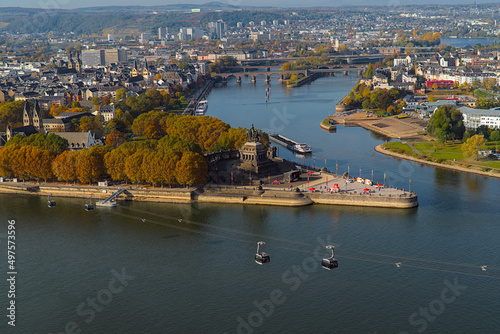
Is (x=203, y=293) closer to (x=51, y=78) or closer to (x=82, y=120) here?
(x=82, y=120)

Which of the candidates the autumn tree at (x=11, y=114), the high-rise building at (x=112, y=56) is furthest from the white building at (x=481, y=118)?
the high-rise building at (x=112, y=56)

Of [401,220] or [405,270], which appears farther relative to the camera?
[401,220]

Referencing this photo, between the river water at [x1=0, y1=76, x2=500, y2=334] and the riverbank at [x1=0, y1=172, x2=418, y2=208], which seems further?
the riverbank at [x1=0, y1=172, x2=418, y2=208]

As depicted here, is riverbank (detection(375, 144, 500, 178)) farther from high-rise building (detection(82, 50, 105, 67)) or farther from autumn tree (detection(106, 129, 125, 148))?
high-rise building (detection(82, 50, 105, 67))

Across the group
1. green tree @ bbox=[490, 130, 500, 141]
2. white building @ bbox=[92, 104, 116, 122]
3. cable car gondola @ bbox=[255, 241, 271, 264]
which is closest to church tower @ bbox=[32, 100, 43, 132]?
white building @ bbox=[92, 104, 116, 122]

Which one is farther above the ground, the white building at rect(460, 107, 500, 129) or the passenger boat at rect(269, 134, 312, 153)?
the white building at rect(460, 107, 500, 129)

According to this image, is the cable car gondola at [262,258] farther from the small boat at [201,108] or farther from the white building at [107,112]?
the small boat at [201,108]

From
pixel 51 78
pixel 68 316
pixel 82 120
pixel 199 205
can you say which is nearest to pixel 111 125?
pixel 82 120
